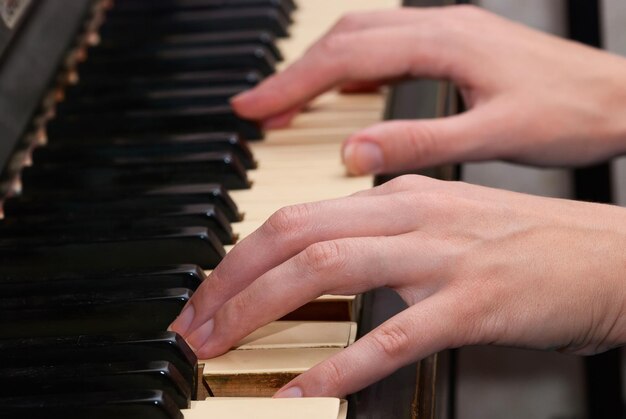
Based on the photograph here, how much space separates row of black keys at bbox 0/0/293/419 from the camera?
0.97 m

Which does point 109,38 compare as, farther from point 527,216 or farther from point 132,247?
point 527,216

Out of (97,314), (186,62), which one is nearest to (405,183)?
(97,314)

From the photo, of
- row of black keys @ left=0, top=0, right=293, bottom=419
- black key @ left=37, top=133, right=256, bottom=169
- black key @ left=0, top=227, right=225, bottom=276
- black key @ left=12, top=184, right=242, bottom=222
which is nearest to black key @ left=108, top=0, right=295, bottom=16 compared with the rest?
row of black keys @ left=0, top=0, right=293, bottom=419

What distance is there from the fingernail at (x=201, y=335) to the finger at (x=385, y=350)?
12cm

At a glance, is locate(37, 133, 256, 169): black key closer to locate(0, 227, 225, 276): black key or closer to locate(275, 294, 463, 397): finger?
locate(0, 227, 225, 276): black key

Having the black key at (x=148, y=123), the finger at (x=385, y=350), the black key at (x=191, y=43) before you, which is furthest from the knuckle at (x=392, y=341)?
the black key at (x=191, y=43)

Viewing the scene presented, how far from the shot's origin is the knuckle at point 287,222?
1068 millimetres

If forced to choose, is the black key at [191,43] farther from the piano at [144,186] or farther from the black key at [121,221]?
the black key at [121,221]

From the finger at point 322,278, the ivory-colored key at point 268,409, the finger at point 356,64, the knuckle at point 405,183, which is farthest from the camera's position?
the finger at point 356,64

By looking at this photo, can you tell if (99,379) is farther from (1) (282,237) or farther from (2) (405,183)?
(2) (405,183)

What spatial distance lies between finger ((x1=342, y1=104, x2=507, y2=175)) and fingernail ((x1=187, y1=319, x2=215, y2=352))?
37 cm

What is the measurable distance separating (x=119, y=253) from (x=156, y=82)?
47cm

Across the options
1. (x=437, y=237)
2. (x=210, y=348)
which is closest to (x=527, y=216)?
(x=437, y=237)

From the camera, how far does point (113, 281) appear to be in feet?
3.60
